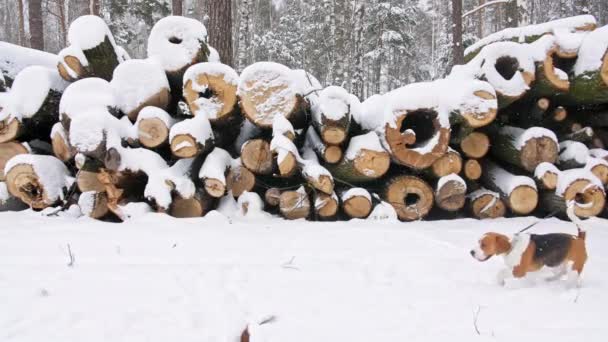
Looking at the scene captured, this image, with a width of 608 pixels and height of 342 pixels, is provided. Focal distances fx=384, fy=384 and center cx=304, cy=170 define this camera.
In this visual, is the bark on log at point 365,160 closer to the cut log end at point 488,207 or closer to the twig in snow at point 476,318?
the cut log end at point 488,207

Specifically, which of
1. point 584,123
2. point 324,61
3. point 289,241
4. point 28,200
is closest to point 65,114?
point 28,200

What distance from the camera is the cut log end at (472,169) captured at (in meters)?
3.92

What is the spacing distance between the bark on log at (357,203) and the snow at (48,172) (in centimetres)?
279

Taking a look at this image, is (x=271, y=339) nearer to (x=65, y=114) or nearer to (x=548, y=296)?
(x=548, y=296)

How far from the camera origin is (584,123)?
14.0ft

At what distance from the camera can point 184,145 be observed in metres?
3.45

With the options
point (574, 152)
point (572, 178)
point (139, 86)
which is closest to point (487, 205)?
point (572, 178)

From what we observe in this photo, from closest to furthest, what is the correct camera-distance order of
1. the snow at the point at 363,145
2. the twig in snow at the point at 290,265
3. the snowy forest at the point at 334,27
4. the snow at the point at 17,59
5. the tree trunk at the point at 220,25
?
the twig in snow at the point at 290,265 → the snow at the point at 363,145 → the snow at the point at 17,59 → the tree trunk at the point at 220,25 → the snowy forest at the point at 334,27

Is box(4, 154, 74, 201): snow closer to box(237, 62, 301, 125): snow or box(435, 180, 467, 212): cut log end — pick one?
box(237, 62, 301, 125): snow

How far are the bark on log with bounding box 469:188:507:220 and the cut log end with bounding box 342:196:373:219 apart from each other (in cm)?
111

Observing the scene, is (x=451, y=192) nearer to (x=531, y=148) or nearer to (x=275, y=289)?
(x=531, y=148)

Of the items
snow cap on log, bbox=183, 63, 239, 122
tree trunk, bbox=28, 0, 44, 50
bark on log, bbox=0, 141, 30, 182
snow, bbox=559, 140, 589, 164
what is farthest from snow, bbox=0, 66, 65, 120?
tree trunk, bbox=28, 0, 44, 50

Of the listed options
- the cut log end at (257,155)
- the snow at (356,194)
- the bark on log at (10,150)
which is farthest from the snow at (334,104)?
the bark on log at (10,150)

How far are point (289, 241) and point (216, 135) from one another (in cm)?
155
